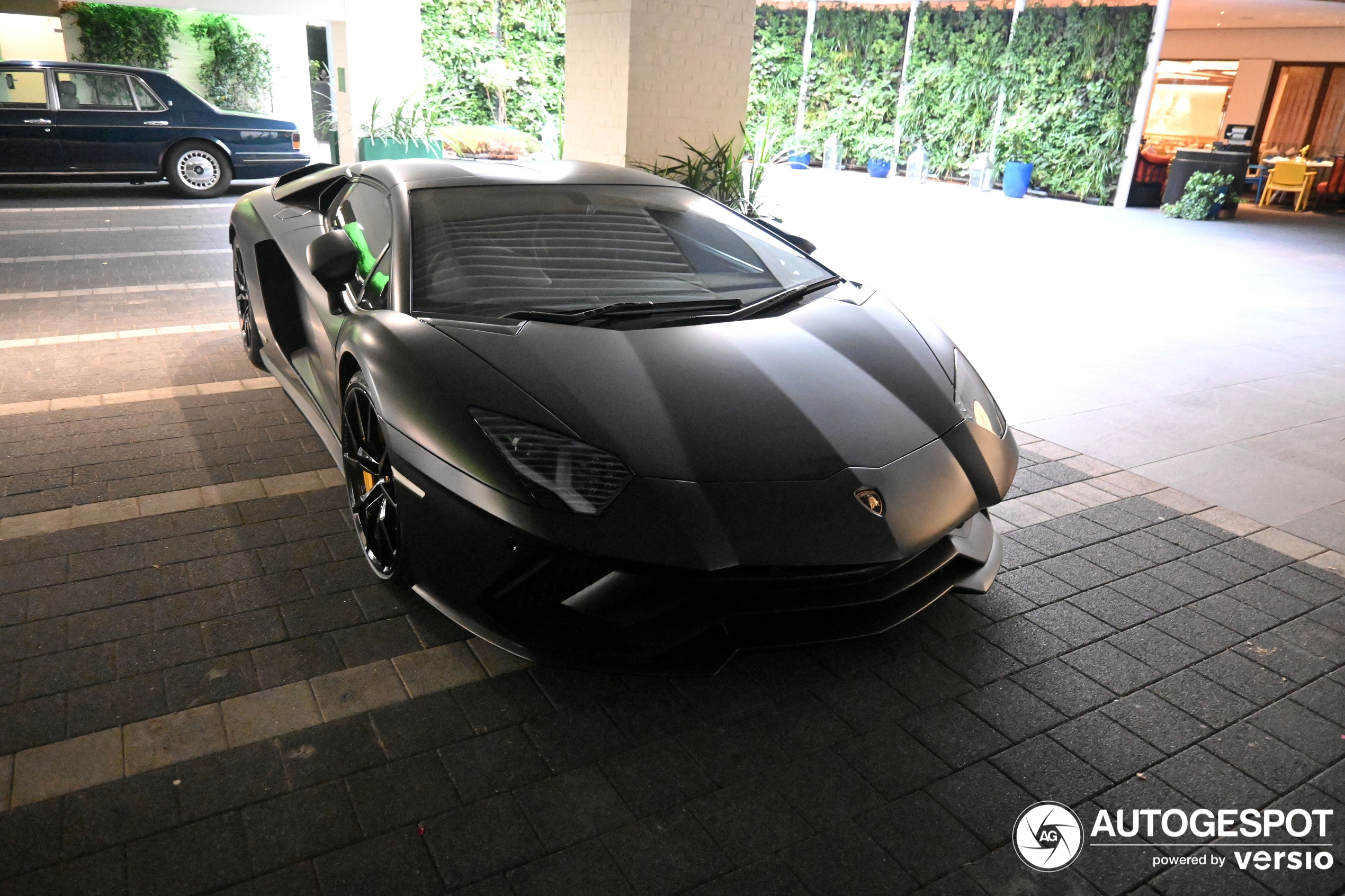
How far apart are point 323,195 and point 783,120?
1883 cm

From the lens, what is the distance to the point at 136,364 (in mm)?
4883

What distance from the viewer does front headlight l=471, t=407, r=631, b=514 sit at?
2.16 m

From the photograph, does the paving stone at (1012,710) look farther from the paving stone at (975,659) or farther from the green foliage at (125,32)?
the green foliage at (125,32)

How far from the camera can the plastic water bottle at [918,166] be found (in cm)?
1870

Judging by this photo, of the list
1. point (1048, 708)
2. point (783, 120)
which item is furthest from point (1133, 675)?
point (783, 120)

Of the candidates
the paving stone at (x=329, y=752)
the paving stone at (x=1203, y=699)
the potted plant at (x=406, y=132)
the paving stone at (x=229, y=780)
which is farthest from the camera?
the potted plant at (x=406, y=132)

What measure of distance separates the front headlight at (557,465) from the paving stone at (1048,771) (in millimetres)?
1123

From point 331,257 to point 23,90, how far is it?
9.57 metres

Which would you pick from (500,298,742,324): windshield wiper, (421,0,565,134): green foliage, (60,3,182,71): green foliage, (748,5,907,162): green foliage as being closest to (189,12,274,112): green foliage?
(60,3,182,71): green foliage

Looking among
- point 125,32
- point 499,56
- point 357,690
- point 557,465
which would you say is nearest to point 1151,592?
point 557,465

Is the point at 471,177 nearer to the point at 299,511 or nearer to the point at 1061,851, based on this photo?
the point at 299,511

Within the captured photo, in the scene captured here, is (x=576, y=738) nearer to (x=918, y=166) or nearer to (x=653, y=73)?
(x=653, y=73)

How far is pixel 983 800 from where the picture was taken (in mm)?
2072

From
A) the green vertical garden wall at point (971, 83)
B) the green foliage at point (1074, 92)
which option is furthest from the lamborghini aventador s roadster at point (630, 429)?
the green vertical garden wall at point (971, 83)
